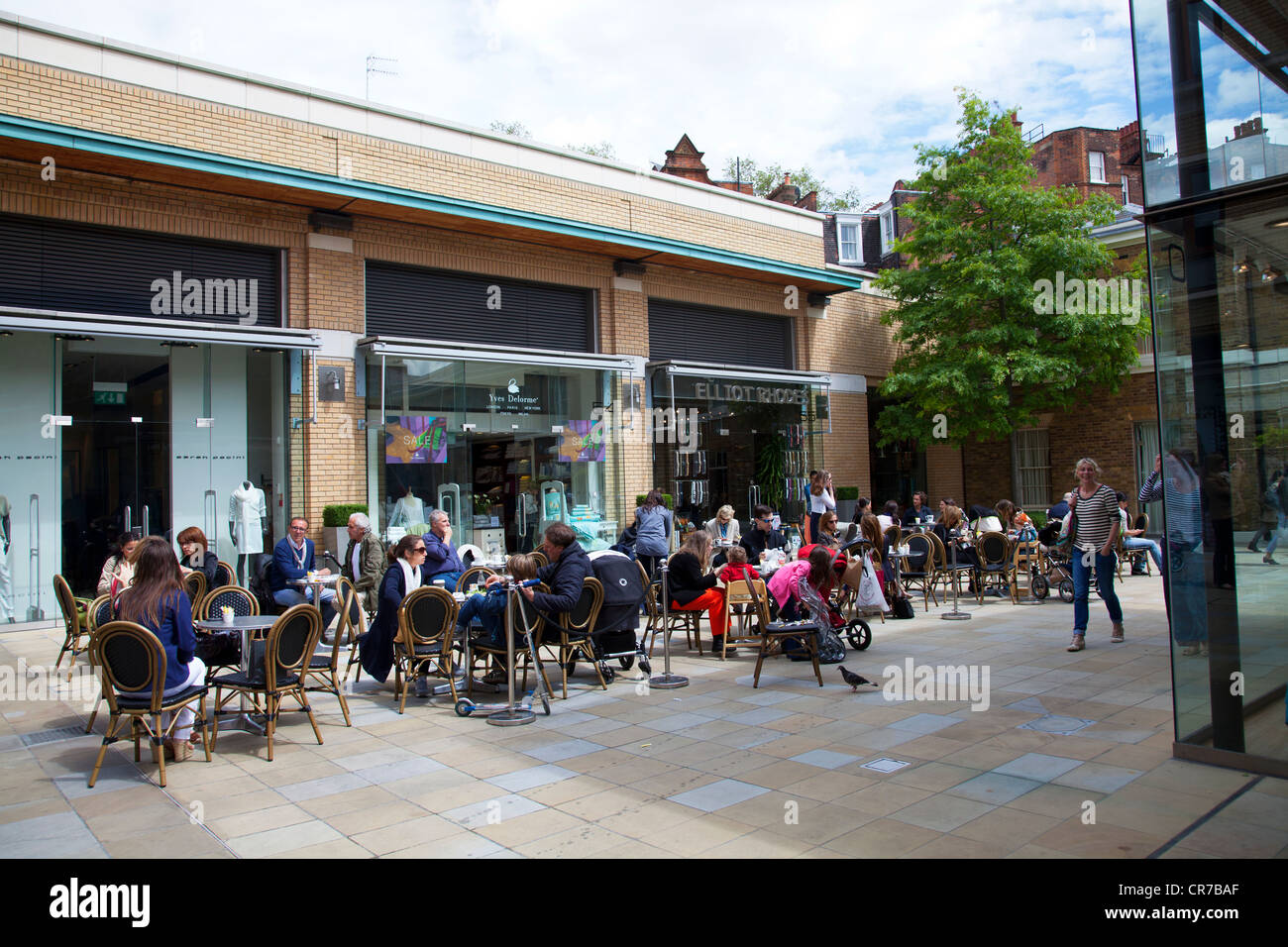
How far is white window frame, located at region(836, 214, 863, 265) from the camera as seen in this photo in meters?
33.3

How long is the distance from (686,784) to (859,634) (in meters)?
4.65

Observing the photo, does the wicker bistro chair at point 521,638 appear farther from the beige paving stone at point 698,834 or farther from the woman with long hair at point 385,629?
the beige paving stone at point 698,834

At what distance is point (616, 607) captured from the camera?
7.76 m

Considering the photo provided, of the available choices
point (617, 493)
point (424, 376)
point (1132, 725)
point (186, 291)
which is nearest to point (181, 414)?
point (186, 291)

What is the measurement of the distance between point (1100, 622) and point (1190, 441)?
5923 millimetres

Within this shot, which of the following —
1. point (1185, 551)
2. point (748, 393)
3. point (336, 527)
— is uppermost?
point (748, 393)

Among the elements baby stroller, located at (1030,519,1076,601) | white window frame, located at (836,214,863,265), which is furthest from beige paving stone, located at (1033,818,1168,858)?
white window frame, located at (836,214,863,265)

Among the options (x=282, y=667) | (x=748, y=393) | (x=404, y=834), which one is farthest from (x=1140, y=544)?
(x=404, y=834)

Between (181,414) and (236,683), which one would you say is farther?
(181,414)

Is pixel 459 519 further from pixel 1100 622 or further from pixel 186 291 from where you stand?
pixel 1100 622

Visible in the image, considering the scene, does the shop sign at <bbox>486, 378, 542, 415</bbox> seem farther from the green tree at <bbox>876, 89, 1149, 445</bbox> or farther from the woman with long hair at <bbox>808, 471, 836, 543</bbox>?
the green tree at <bbox>876, 89, 1149, 445</bbox>

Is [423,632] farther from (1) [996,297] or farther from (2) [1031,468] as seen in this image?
(2) [1031,468]

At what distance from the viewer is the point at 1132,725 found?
5.82m

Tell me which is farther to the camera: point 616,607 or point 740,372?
point 740,372
